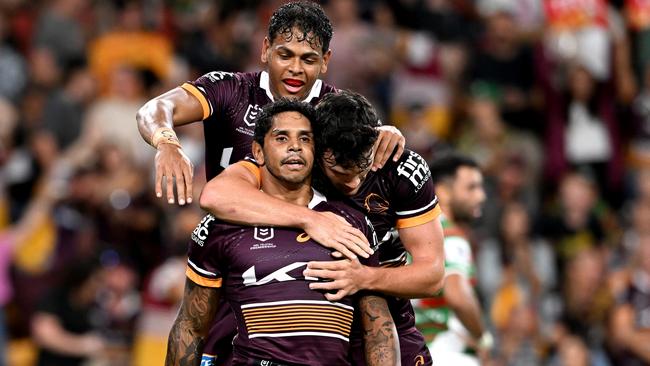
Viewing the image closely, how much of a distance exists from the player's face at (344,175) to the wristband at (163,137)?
720 millimetres

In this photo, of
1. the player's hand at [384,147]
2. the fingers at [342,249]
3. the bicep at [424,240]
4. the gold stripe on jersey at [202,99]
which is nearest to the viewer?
the fingers at [342,249]

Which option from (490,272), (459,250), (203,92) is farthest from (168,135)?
(490,272)

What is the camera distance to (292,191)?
21.5 feet

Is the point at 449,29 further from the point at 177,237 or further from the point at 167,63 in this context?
the point at 177,237

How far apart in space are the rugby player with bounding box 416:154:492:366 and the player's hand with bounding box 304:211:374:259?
6.59 feet

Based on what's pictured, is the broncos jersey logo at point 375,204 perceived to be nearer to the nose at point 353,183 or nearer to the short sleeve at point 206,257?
the nose at point 353,183

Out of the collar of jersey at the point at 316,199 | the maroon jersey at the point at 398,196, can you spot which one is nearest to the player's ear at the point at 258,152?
the collar of jersey at the point at 316,199

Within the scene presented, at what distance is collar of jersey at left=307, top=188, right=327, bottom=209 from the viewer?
21.6ft

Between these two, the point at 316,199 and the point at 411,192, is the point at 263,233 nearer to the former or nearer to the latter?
the point at 316,199

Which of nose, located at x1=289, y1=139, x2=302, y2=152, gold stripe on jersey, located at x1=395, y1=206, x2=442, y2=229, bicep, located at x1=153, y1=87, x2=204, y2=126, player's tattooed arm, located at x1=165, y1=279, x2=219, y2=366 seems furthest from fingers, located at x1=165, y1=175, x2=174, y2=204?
gold stripe on jersey, located at x1=395, y1=206, x2=442, y2=229

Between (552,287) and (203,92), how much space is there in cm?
702

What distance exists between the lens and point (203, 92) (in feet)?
23.5

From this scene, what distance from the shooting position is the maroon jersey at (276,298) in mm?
6141

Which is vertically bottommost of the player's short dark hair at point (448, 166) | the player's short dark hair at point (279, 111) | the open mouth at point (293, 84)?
the player's short dark hair at point (448, 166)
